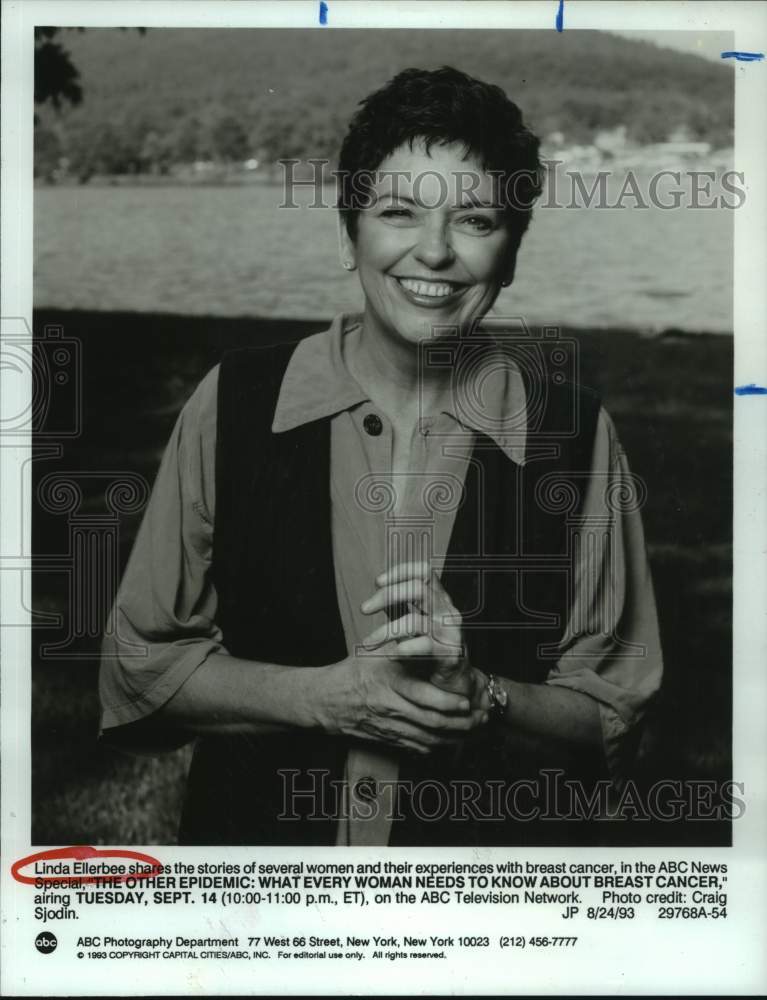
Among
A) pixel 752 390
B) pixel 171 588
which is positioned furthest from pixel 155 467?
pixel 752 390

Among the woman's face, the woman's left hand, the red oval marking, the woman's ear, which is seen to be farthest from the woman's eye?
the red oval marking

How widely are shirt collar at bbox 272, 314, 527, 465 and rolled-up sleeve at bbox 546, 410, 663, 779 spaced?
0.76 feet

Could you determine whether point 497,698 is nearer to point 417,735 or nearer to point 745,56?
point 417,735

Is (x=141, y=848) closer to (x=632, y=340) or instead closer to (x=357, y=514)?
(x=357, y=514)

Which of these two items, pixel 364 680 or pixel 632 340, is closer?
pixel 364 680

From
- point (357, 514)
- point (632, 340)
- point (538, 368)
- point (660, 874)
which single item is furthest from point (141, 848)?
point (632, 340)

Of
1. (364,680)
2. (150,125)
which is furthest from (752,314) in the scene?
(150,125)

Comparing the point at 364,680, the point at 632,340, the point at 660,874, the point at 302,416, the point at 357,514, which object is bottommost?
→ the point at 660,874

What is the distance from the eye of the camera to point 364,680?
2816 millimetres

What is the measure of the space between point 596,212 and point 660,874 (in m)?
1.68

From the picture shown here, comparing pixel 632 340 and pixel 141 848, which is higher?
pixel 632 340

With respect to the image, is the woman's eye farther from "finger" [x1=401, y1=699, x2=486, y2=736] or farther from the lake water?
"finger" [x1=401, y1=699, x2=486, y2=736]

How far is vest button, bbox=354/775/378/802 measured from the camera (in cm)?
294

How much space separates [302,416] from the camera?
290 cm
